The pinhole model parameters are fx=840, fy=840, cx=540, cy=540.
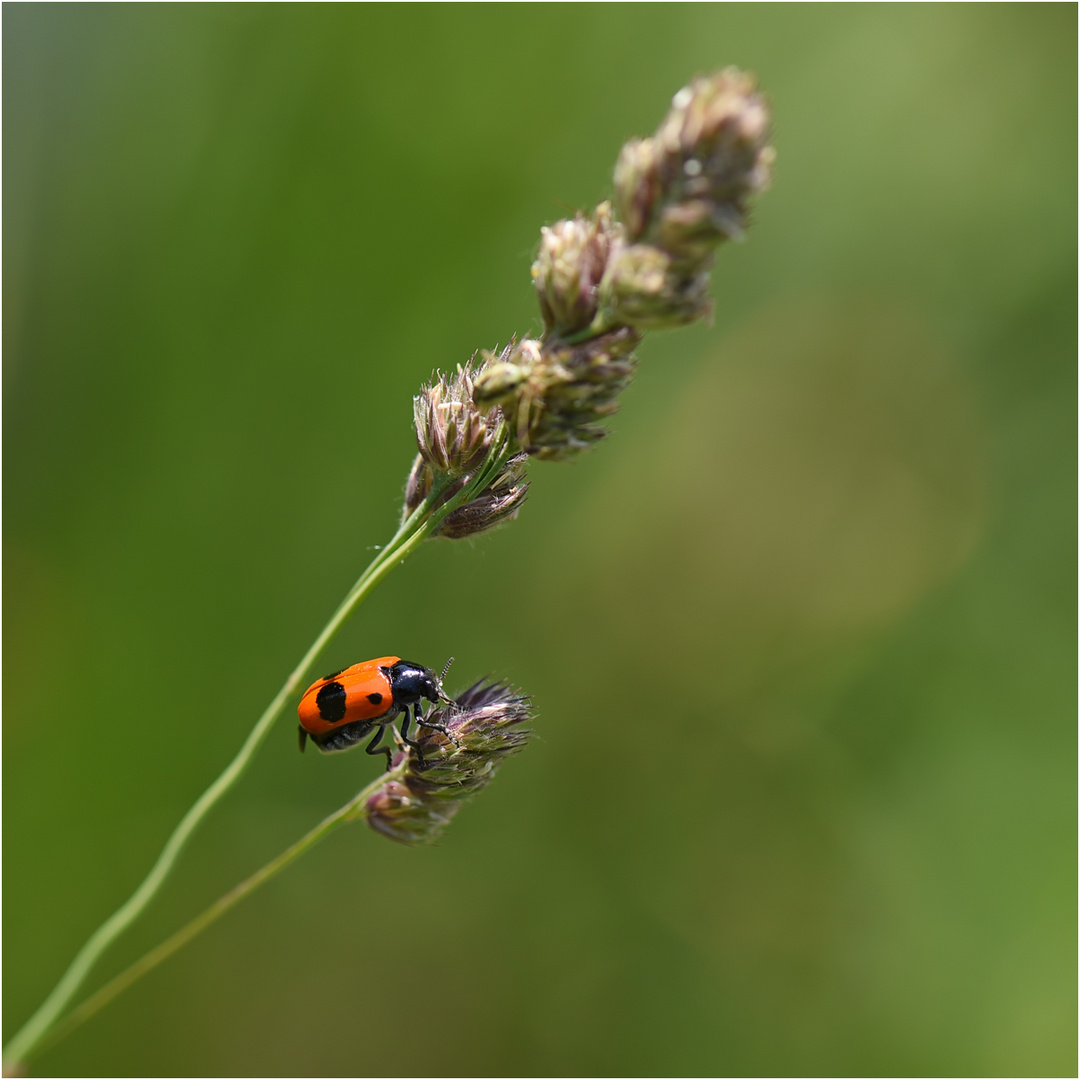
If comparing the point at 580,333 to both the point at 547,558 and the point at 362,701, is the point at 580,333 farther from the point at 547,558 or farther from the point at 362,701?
the point at 547,558

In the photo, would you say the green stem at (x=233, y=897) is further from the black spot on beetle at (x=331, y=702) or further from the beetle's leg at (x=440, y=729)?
the black spot on beetle at (x=331, y=702)

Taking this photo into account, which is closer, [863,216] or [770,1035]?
[770,1035]

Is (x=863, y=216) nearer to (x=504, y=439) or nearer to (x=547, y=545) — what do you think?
(x=547, y=545)

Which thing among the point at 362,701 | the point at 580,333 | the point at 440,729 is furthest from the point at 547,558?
the point at 580,333

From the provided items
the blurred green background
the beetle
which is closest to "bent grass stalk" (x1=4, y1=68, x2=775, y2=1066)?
the beetle

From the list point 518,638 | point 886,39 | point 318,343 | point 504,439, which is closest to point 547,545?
point 518,638

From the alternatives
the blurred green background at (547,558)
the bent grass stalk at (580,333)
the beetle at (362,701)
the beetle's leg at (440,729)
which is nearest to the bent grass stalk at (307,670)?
Answer: the bent grass stalk at (580,333)
